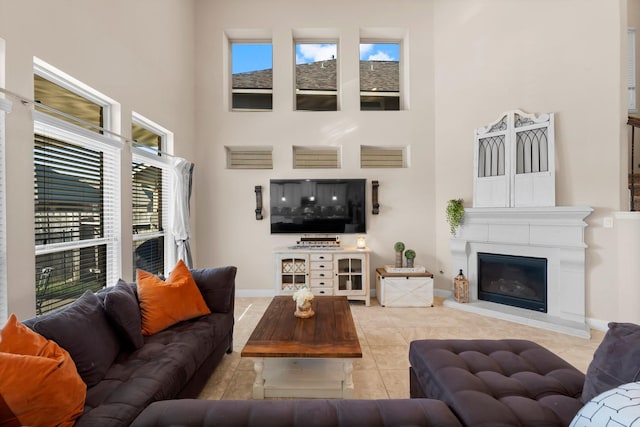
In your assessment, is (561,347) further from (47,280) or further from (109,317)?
(47,280)

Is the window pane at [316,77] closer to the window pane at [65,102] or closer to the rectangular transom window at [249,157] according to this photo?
the rectangular transom window at [249,157]

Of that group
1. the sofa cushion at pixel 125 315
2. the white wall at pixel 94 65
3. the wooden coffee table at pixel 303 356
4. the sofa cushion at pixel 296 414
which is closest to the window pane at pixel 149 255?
the white wall at pixel 94 65

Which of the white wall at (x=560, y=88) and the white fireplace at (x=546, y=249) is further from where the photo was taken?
the white fireplace at (x=546, y=249)

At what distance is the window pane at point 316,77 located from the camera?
467 cm

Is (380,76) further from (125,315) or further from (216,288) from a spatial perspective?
(125,315)

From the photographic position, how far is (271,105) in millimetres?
4621

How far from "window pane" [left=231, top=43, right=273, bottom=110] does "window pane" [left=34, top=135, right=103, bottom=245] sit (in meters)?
2.59

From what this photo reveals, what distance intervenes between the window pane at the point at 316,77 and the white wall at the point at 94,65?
170 cm

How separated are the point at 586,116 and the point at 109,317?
15.9ft

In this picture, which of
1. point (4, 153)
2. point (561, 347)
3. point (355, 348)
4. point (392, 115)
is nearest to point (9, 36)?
point (4, 153)

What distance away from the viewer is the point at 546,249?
341cm

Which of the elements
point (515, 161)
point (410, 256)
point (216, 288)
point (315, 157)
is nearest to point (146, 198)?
point (216, 288)

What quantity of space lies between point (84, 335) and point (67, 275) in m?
1.04

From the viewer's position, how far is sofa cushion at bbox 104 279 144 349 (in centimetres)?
180
